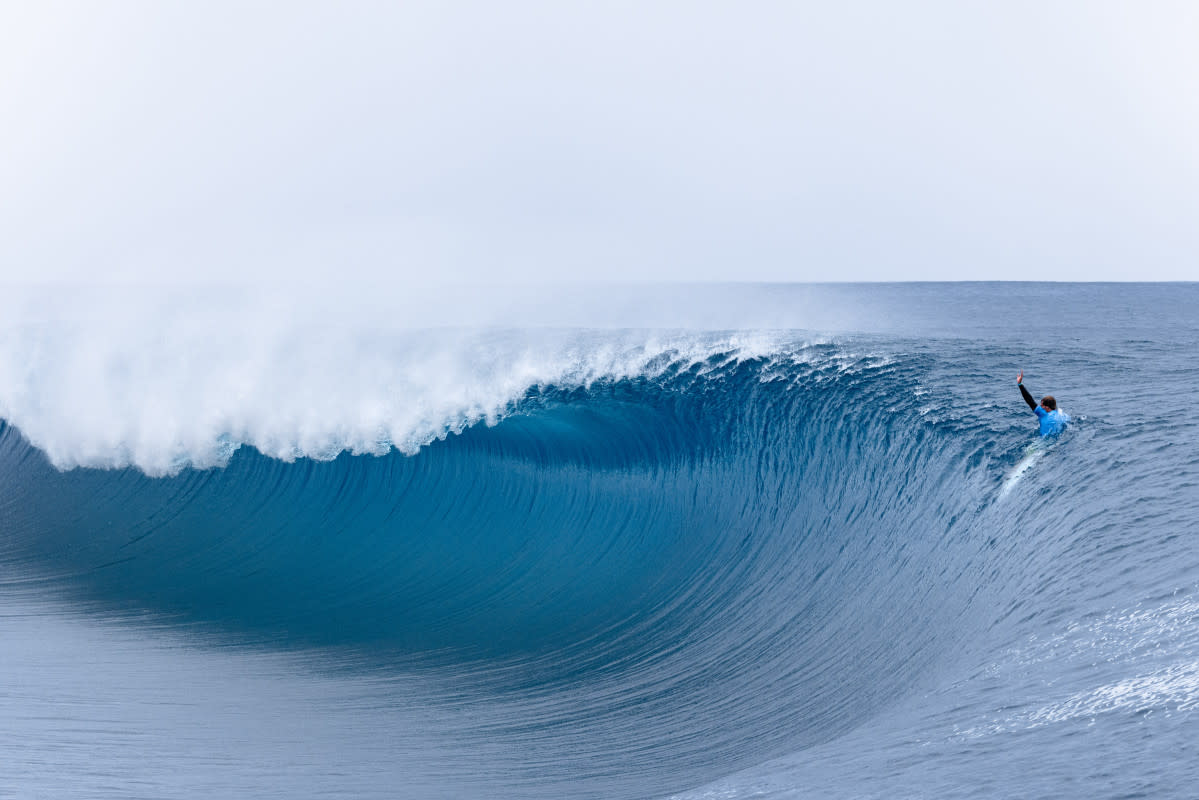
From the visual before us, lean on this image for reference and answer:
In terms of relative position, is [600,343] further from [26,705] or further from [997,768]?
[997,768]

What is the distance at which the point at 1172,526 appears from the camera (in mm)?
6777

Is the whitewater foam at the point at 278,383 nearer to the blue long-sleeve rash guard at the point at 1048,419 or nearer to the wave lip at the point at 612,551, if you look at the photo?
the wave lip at the point at 612,551

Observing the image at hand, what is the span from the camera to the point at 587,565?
11.1 metres

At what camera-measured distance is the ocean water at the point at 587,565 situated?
566 cm

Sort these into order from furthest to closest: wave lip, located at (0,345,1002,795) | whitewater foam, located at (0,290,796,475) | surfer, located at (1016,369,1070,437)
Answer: whitewater foam, located at (0,290,796,475) < surfer, located at (1016,369,1070,437) < wave lip, located at (0,345,1002,795)

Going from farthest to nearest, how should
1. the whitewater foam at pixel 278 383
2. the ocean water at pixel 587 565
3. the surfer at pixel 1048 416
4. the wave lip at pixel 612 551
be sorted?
the whitewater foam at pixel 278 383 < the surfer at pixel 1048 416 < the wave lip at pixel 612 551 < the ocean water at pixel 587 565

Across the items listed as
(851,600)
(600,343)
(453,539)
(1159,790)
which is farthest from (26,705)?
(600,343)

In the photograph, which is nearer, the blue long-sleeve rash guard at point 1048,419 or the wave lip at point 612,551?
the wave lip at point 612,551

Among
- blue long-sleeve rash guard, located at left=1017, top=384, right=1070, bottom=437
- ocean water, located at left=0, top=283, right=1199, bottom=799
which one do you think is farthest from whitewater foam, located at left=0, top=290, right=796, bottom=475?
blue long-sleeve rash guard, located at left=1017, top=384, right=1070, bottom=437

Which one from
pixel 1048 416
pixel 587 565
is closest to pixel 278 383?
pixel 587 565

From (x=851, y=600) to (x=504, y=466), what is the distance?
578 centimetres

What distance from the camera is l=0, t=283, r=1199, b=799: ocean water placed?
5.66 meters

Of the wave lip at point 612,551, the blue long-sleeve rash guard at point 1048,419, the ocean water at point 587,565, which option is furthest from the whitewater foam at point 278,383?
the blue long-sleeve rash guard at point 1048,419

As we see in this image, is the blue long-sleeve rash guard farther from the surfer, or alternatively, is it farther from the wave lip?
the wave lip
